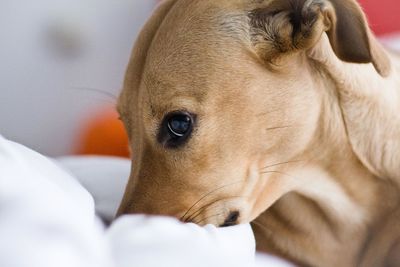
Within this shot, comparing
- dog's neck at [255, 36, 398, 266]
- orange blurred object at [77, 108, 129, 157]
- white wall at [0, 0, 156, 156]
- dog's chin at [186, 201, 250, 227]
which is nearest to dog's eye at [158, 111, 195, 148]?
dog's chin at [186, 201, 250, 227]

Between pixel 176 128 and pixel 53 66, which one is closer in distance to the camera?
pixel 176 128

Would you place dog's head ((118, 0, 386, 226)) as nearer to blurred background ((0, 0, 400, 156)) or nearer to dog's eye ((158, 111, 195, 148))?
dog's eye ((158, 111, 195, 148))

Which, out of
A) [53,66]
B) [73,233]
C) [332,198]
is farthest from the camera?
[53,66]

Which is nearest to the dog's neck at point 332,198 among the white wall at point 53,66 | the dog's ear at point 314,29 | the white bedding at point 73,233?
the dog's ear at point 314,29

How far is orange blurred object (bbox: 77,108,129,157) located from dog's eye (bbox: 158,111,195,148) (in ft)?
3.24

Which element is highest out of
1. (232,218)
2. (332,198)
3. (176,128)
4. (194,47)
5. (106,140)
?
(194,47)

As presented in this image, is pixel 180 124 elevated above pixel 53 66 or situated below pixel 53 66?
above

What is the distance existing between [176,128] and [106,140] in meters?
1.07

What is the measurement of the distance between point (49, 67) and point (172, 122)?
1365mm

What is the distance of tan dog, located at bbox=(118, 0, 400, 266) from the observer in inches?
55.0

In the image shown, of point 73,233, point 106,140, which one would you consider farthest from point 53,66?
point 73,233

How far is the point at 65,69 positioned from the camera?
266 centimetres

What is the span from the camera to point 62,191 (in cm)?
101

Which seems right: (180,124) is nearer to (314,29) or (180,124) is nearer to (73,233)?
(314,29)
